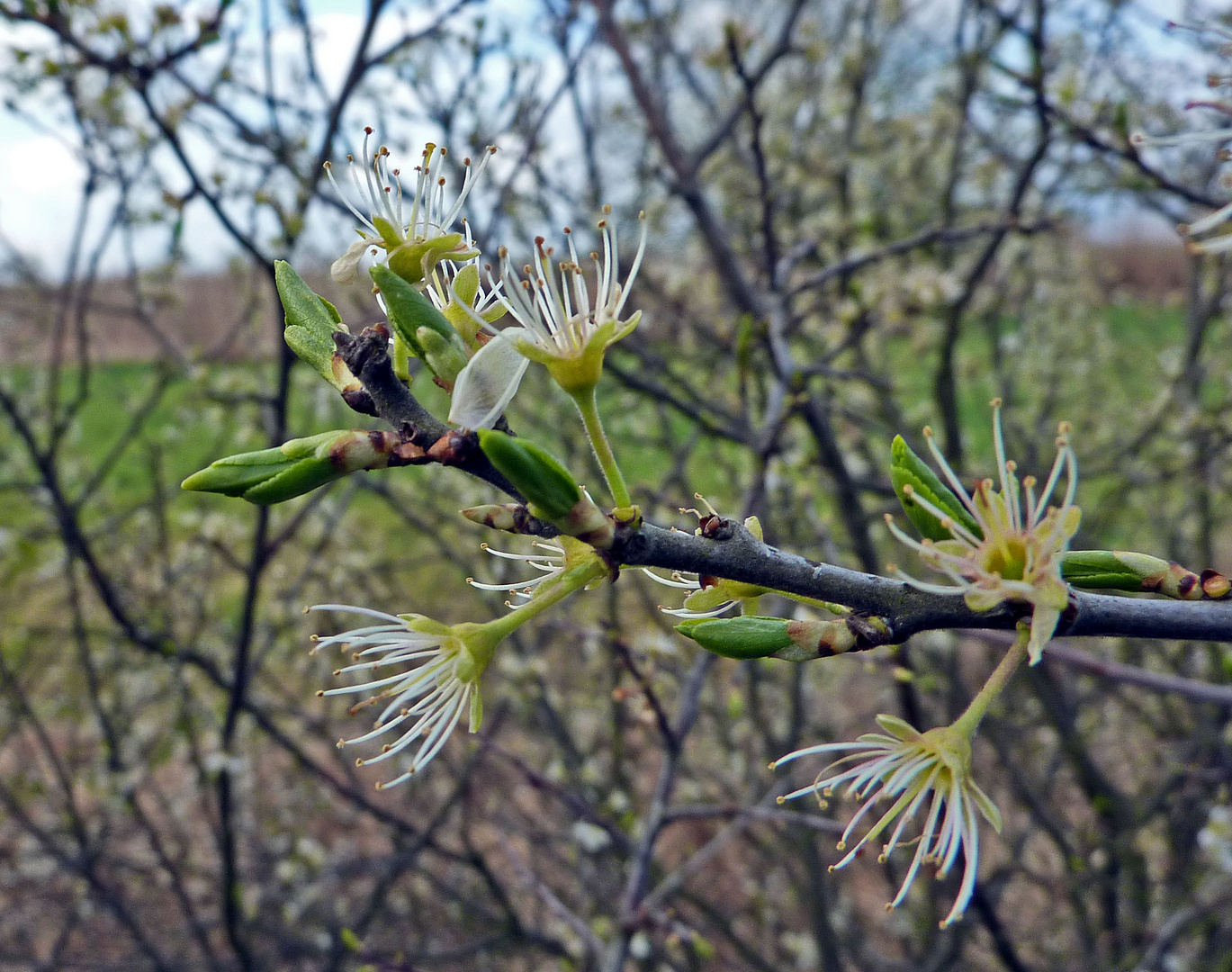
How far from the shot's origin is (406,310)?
79 cm

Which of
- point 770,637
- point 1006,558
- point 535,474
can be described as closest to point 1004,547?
point 1006,558

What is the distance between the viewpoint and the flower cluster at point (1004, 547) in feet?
2.38

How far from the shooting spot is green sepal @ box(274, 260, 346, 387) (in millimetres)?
826

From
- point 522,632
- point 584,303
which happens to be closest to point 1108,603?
point 584,303

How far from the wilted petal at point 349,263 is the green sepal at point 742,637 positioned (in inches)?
20.1

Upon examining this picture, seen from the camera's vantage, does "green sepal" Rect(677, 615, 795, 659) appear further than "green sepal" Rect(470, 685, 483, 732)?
No

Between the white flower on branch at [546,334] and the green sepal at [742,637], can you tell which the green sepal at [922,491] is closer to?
the green sepal at [742,637]

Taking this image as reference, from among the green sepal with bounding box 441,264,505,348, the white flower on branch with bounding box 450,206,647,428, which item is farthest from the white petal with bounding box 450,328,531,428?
the green sepal with bounding box 441,264,505,348

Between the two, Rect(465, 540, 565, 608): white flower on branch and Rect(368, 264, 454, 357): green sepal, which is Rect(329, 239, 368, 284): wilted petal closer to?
Rect(368, 264, 454, 357): green sepal

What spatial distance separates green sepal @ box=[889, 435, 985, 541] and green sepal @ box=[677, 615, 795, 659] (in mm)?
165

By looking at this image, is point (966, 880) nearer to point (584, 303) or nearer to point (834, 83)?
point (584, 303)

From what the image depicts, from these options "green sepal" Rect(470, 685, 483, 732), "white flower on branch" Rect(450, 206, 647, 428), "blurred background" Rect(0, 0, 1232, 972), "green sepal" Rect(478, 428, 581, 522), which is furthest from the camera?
"blurred background" Rect(0, 0, 1232, 972)

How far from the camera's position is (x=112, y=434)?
1023 centimetres

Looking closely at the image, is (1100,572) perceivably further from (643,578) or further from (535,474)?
(643,578)
